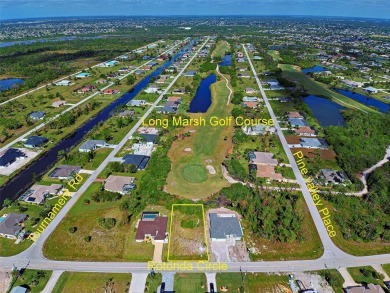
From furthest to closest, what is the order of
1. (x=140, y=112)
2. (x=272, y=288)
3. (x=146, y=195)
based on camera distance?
1. (x=140, y=112)
2. (x=146, y=195)
3. (x=272, y=288)

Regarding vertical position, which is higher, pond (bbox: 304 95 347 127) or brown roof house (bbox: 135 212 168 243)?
brown roof house (bbox: 135 212 168 243)

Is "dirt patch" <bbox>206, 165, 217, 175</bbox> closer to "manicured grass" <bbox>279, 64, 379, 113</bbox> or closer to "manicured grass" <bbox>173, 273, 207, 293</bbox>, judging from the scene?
"manicured grass" <bbox>173, 273, 207, 293</bbox>

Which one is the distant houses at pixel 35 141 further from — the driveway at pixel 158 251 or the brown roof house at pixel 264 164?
the brown roof house at pixel 264 164

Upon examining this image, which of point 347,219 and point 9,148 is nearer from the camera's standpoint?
point 347,219

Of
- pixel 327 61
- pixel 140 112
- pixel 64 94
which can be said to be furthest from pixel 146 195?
pixel 327 61

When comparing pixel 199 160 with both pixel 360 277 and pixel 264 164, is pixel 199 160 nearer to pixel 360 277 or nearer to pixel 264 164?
pixel 264 164

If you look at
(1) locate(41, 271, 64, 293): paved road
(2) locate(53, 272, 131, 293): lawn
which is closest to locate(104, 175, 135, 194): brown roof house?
(2) locate(53, 272, 131, 293): lawn

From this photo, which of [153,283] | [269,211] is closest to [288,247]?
[269,211]

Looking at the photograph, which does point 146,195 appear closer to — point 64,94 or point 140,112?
point 140,112
